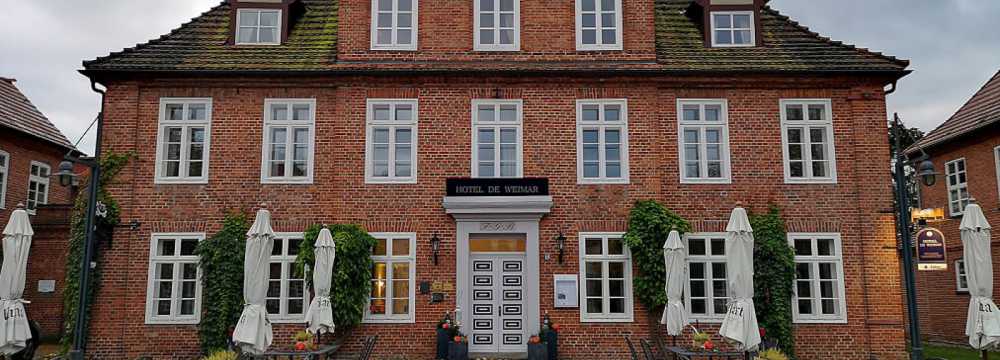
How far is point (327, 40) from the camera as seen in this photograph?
49.8ft

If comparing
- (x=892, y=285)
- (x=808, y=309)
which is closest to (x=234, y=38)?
(x=808, y=309)

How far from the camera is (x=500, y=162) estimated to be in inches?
565

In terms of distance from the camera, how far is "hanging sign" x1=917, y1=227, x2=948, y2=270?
12961 mm

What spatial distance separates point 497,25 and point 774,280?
26.1 ft

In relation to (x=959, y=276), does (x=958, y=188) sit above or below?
above

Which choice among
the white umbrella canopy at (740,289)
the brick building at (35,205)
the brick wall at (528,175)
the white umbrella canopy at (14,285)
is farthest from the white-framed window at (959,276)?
the brick building at (35,205)

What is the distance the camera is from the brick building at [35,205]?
20547 mm

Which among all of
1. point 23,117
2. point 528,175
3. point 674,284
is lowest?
point 674,284

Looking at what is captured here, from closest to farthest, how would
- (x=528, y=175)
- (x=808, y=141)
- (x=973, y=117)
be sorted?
(x=528, y=175) < (x=808, y=141) < (x=973, y=117)

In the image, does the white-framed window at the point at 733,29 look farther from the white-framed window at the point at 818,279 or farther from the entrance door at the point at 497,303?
the entrance door at the point at 497,303

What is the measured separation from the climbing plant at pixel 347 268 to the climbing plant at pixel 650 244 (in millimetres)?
5412

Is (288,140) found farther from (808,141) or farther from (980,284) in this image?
(980,284)

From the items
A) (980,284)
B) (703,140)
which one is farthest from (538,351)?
(980,284)

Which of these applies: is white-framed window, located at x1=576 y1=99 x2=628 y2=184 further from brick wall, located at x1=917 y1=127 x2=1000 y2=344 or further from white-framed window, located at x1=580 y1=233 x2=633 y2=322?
brick wall, located at x1=917 y1=127 x2=1000 y2=344
